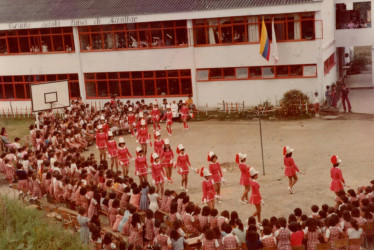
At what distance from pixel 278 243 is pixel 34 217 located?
640 cm

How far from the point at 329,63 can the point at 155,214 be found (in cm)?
2448

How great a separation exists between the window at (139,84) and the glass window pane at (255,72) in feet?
12.8

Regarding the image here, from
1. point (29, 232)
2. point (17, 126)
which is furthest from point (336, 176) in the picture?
point (17, 126)

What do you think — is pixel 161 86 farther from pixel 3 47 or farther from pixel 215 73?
pixel 3 47

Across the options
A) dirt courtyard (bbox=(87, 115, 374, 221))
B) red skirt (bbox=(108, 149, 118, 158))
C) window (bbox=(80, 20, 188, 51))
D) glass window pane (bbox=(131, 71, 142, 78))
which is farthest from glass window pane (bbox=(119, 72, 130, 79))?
red skirt (bbox=(108, 149, 118, 158))

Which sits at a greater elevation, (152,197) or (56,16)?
(56,16)

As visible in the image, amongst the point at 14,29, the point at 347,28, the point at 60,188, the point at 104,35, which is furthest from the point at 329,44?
the point at 60,188

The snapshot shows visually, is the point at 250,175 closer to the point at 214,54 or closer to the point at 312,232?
the point at 312,232

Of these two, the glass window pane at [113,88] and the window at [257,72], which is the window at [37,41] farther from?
the window at [257,72]

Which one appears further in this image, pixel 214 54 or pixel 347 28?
pixel 347 28

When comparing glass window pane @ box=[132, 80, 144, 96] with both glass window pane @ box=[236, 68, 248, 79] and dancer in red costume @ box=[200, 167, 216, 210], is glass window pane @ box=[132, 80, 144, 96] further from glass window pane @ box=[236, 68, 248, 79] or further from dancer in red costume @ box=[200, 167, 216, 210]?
dancer in red costume @ box=[200, 167, 216, 210]

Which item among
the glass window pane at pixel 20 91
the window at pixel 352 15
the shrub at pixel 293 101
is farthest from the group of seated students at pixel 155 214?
the window at pixel 352 15

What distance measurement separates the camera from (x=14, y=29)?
39844 millimetres

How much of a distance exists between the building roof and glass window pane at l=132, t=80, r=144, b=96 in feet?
14.0
